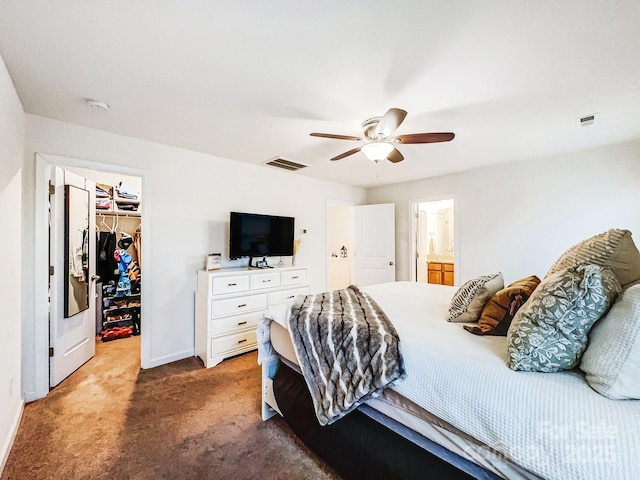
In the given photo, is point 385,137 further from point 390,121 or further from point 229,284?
point 229,284

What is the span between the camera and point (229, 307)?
3.02 m

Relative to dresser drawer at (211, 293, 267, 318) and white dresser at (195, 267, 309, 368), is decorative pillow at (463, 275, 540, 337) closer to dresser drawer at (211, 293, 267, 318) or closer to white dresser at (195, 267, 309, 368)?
white dresser at (195, 267, 309, 368)

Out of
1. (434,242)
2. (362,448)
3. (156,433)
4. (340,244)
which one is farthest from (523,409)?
(434,242)

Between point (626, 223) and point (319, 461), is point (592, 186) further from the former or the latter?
point (319, 461)

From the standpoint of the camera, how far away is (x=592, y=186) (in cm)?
311

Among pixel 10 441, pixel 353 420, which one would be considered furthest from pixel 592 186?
pixel 10 441

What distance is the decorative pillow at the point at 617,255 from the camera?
1168mm

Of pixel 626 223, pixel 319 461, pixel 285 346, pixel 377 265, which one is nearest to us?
pixel 319 461

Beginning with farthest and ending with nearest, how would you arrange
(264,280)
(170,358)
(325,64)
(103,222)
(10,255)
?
(103,222), (264,280), (170,358), (10,255), (325,64)

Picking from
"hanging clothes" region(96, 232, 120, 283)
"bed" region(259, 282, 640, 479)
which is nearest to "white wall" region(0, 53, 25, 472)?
"hanging clothes" region(96, 232, 120, 283)

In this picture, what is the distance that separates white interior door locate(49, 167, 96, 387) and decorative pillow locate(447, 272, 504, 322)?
3.35m

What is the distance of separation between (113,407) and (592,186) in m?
5.19

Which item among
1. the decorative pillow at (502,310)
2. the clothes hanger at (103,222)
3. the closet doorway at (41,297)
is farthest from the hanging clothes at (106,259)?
the decorative pillow at (502,310)

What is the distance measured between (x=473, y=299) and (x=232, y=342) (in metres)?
2.46
